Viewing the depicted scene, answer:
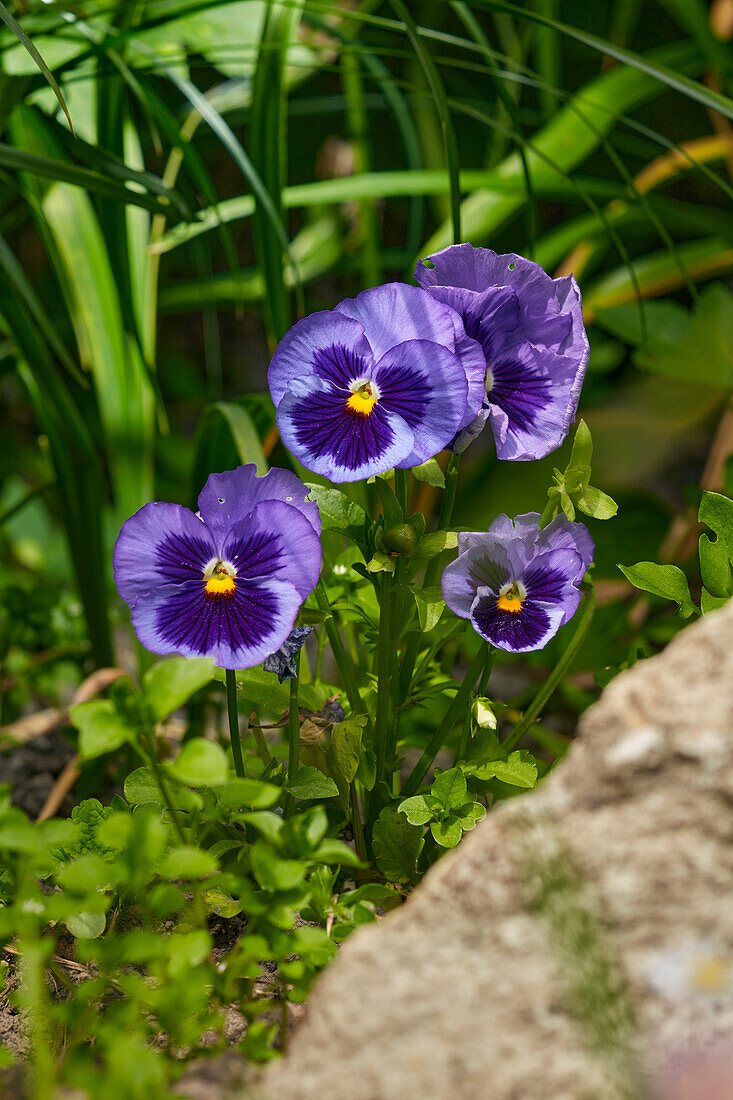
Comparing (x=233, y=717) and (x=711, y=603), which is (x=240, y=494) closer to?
(x=233, y=717)

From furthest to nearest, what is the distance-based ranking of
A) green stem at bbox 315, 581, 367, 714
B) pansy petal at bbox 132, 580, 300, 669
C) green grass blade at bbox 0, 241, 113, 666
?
green grass blade at bbox 0, 241, 113, 666 < green stem at bbox 315, 581, 367, 714 < pansy petal at bbox 132, 580, 300, 669

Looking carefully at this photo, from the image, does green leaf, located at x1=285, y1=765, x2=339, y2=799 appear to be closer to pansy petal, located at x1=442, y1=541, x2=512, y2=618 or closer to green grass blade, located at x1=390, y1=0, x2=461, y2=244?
pansy petal, located at x1=442, y1=541, x2=512, y2=618

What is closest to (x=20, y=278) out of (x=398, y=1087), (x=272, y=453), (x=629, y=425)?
(x=272, y=453)

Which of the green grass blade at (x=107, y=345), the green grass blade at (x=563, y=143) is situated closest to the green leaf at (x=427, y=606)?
the green grass blade at (x=107, y=345)

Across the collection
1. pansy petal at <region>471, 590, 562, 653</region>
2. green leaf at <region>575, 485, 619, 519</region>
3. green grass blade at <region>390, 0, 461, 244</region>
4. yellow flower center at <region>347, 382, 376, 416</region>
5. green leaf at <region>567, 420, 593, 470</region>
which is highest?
green grass blade at <region>390, 0, 461, 244</region>

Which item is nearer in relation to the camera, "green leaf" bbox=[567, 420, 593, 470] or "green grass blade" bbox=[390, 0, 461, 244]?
"green leaf" bbox=[567, 420, 593, 470]

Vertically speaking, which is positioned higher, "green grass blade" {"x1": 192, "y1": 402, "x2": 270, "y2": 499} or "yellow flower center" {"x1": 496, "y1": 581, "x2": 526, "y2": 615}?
"yellow flower center" {"x1": 496, "y1": 581, "x2": 526, "y2": 615}

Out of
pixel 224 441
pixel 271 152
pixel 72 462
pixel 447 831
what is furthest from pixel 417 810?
pixel 271 152

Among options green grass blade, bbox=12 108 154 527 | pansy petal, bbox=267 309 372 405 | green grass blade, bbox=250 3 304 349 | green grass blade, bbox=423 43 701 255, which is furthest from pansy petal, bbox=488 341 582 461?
green grass blade, bbox=423 43 701 255
